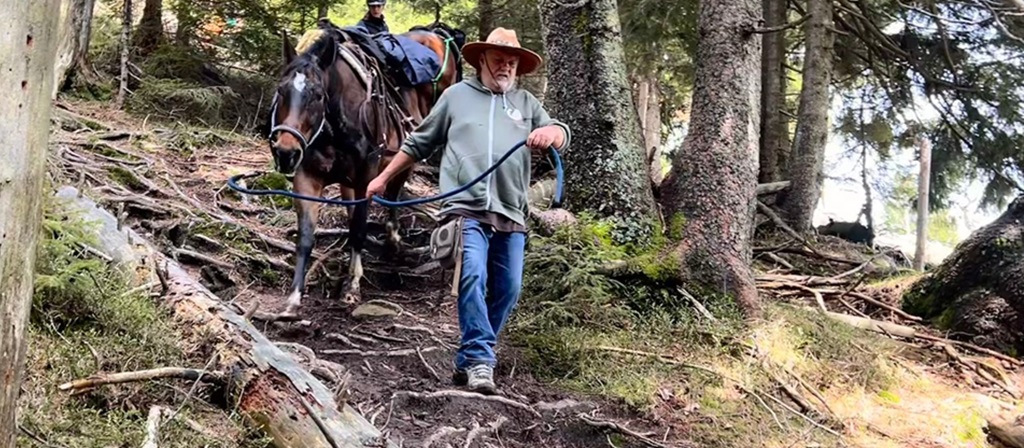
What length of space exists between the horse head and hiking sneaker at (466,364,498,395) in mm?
1935

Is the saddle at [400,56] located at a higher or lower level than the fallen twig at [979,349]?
higher

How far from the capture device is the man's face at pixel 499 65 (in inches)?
178

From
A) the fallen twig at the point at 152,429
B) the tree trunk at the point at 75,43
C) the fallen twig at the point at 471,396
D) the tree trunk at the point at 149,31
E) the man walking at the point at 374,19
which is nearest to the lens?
the fallen twig at the point at 152,429

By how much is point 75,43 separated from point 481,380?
8.96 metres

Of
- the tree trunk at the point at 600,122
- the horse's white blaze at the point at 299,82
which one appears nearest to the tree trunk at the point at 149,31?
the horse's white blaze at the point at 299,82

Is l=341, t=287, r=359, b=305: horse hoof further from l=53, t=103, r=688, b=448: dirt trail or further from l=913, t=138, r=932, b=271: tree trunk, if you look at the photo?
l=913, t=138, r=932, b=271: tree trunk

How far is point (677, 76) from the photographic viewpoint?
47.7 ft

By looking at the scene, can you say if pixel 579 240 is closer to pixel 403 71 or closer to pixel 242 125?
pixel 403 71

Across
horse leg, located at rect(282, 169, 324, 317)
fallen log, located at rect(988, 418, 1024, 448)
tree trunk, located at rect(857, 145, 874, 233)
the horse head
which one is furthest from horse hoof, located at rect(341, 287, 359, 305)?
tree trunk, located at rect(857, 145, 874, 233)

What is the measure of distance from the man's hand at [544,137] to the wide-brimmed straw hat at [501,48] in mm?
542

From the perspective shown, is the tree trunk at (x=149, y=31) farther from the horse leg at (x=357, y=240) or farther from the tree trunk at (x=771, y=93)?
the tree trunk at (x=771, y=93)

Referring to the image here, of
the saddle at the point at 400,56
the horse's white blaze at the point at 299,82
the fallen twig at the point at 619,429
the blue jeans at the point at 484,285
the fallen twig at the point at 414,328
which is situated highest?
the saddle at the point at 400,56

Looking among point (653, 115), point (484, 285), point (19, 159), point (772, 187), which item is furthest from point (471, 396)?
point (653, 115)

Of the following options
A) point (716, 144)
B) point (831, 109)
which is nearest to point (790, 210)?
point (831, 109)
